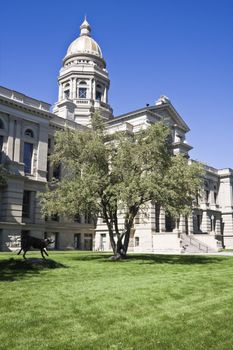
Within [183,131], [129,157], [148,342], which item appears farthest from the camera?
[183,131]

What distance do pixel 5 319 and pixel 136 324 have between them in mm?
3264

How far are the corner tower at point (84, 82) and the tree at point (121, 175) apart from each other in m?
36.1

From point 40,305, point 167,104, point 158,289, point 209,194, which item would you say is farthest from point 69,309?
point 209,194

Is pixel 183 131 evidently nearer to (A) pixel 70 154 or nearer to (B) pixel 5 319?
(A) pixel 70 154

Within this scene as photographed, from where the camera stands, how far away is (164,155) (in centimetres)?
2867

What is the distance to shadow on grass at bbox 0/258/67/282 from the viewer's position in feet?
54.0

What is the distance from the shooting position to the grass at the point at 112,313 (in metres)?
7.51

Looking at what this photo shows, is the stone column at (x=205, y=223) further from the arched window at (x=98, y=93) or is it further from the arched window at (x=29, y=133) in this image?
the arched window at (x=29, y=133)

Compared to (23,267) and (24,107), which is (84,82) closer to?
(24,107)

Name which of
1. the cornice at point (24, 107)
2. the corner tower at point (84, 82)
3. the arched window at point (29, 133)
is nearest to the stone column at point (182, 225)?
the corner tower at point (84, 82)

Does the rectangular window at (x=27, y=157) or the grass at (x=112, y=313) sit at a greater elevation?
the rectangular window at (x=27, y=157)

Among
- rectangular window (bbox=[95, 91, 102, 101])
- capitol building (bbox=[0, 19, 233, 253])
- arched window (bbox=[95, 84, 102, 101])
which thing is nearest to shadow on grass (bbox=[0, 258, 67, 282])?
capitol building (bbox=[0, 19, 233, 253])

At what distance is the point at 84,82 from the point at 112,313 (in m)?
64.6

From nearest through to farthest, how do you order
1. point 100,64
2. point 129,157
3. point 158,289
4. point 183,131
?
1. point 158,289
2. point 129,157
3. point 183,131
4. point 100,64
